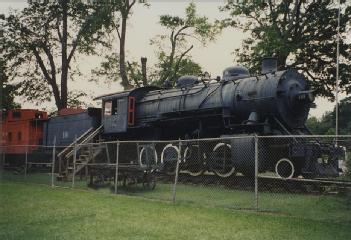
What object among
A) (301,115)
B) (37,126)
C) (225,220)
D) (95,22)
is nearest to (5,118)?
(37,126)

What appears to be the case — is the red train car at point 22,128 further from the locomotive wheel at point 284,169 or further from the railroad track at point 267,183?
the locomotive wheel at point 284,169

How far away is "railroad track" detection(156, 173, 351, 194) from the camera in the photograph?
11.9m

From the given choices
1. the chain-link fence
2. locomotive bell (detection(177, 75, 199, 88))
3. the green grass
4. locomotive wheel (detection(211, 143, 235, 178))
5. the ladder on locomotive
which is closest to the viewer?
the green grass

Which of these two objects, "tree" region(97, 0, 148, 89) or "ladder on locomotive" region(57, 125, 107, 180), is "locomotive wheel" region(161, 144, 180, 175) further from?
"tree" region(97, 0, 148, 89)

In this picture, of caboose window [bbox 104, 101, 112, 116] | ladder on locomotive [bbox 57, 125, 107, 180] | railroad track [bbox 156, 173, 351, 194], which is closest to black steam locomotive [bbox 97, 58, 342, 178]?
railroad track [bbox 156, 173, 351, 194]

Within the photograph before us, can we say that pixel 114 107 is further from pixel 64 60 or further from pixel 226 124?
pixel 64 60

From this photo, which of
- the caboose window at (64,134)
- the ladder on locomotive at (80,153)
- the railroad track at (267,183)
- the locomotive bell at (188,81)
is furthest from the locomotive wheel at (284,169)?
the caboose window at (64,134)

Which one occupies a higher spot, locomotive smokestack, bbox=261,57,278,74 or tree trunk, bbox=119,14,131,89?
tree trunk, bbox=119,14,131,89

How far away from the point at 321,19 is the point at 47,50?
19.8 m

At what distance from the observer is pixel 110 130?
20672 millimetres

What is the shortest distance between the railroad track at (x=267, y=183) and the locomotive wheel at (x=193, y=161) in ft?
0.73

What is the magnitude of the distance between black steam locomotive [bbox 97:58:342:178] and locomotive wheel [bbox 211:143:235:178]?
1.3 inches

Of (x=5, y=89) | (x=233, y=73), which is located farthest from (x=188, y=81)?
(x=5, y=89)

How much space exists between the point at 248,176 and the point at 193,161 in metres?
2.74
